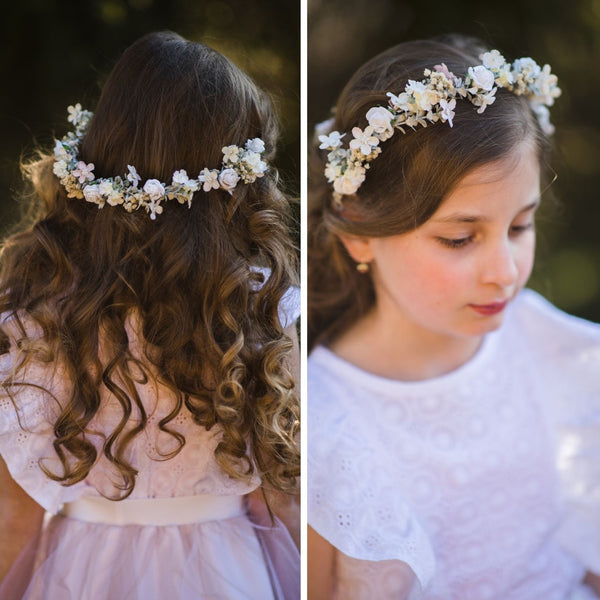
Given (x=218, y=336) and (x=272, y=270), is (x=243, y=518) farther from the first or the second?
(x=272, y=270)

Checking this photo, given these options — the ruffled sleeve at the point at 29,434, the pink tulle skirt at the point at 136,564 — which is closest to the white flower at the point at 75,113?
the ruffled sleeve at the point at 29,434

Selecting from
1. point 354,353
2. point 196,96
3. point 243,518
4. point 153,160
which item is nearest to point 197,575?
point 243,518

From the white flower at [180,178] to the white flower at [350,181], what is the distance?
40cm

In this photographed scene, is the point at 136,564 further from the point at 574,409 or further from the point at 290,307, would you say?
the point at 574,409

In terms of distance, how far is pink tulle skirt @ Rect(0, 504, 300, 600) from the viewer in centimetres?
164

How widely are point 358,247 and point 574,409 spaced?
0.77 metres

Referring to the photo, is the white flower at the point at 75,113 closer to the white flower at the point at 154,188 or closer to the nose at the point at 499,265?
the white flower at the point at 154,188

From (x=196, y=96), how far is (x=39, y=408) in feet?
2.65

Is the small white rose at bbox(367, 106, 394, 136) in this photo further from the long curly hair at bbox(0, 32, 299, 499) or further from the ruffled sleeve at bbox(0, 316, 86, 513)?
the ruffled sleeve at bbox(0, 316, 86, 513)

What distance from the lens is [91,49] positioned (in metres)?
1.89

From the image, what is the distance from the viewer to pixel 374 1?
2043 millimetres

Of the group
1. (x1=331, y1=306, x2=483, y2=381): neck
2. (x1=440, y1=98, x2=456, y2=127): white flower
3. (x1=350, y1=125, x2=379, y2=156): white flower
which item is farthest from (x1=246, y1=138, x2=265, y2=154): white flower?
(x1=331, y1=306, x2=483, y2=381): neck

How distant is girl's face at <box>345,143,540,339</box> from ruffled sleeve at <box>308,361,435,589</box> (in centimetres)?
34

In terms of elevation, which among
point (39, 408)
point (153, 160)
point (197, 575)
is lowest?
point (197, 575)
